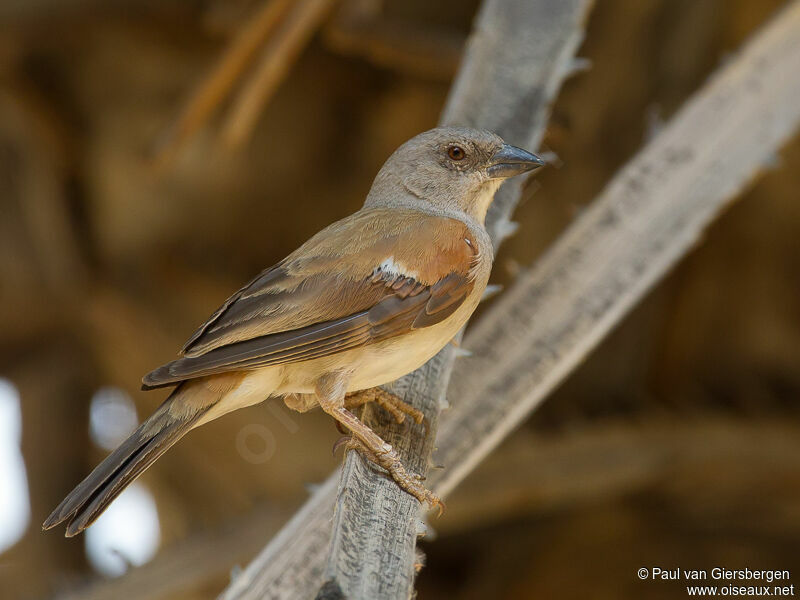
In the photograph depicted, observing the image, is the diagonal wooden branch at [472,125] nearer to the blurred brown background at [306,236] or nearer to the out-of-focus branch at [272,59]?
the out-of-focus branch at [272,59]

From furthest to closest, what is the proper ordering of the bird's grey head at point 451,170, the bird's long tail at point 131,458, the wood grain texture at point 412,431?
1. the bird's grey head at point 451,170
2. the bird's long tail at point 131,458
3. the wood grain texture at point 412,431

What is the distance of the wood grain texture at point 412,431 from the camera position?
61.1 inches

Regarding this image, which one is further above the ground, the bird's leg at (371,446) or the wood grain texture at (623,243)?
the wood grain texture at (623,243)

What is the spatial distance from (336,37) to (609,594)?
8.73ft

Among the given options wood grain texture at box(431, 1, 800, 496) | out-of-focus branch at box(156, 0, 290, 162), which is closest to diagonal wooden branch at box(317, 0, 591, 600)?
wood grain texture at box(431, 1, 800, 496)

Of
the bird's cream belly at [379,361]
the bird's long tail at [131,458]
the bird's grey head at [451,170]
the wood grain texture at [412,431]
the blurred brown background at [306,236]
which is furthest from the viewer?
the blurred brown background at [306,236]

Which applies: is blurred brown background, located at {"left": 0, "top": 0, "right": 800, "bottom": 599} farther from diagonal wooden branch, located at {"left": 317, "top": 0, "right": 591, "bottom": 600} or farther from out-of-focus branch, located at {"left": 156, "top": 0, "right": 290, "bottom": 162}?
diagonal wooden branch, located at {"left": 317, "top": 0, "right": 591, "bottom": 600}

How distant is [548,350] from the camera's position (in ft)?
7.30

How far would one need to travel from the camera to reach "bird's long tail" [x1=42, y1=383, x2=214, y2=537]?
1.81 metres

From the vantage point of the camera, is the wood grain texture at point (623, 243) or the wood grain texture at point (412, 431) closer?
the wood grain texture at point (412, 431)

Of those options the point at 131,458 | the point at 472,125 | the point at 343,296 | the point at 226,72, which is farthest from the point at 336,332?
the point at 226,72

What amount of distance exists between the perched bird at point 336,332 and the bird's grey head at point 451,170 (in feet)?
0.27

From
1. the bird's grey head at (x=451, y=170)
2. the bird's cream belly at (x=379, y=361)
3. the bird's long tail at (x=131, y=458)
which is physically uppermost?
the bird's grey head at (x=451, y=170)

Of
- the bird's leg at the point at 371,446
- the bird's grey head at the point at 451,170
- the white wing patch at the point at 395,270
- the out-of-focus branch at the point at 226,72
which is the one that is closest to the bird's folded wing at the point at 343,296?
the white wing patch at the point at 395,270
